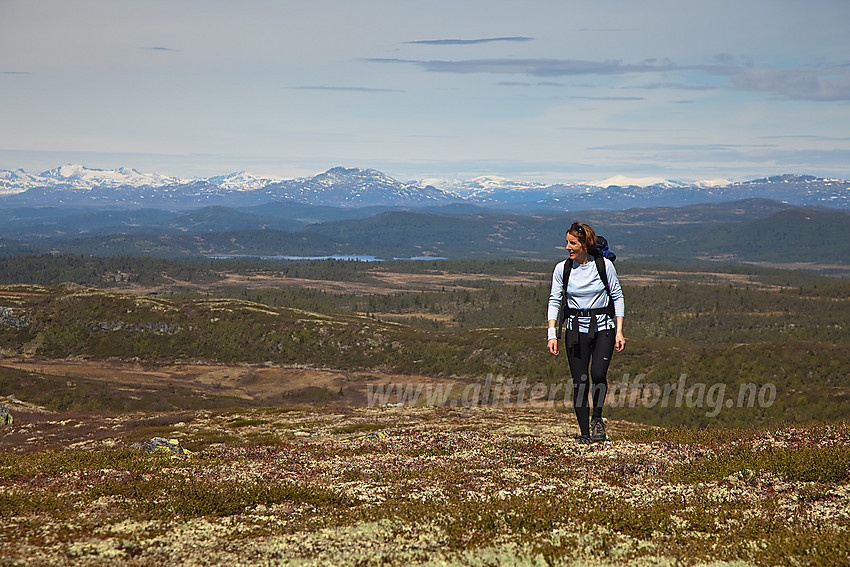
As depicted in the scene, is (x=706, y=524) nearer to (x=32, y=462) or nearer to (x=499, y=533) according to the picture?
(x=499, y=533)

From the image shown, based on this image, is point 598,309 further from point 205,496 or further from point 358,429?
point 358,429

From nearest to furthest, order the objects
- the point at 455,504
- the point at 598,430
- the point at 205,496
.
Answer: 1. the point at 455,504
2. the point at 205,496
3. the point at 598,430

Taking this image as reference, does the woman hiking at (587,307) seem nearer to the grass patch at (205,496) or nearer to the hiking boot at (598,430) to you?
the hiking boot at (598,430)

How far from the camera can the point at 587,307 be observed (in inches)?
629

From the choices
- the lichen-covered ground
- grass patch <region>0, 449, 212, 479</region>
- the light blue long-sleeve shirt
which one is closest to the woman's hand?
the light blue long-sleeve shirt

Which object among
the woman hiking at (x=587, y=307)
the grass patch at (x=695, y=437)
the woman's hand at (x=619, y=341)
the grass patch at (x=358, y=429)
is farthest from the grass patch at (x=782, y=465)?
the grass patch at (x=358, y=429)

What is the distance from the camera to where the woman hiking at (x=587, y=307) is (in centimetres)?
1576

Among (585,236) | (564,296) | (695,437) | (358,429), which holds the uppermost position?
(585,236)

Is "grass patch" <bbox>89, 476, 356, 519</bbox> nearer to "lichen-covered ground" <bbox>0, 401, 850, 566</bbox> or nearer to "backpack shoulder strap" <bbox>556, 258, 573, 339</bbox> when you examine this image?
"lichen-covered ground" <bbox>0, 401, 850, 566</bbox>

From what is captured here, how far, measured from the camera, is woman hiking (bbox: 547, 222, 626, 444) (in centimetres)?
1576

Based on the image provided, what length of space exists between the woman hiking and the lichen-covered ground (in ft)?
8.71

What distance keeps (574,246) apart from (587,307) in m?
1.64

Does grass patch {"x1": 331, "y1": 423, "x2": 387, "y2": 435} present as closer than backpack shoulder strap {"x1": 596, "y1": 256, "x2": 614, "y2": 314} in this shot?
No

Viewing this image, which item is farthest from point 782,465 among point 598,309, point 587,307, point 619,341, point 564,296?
point 564,296
